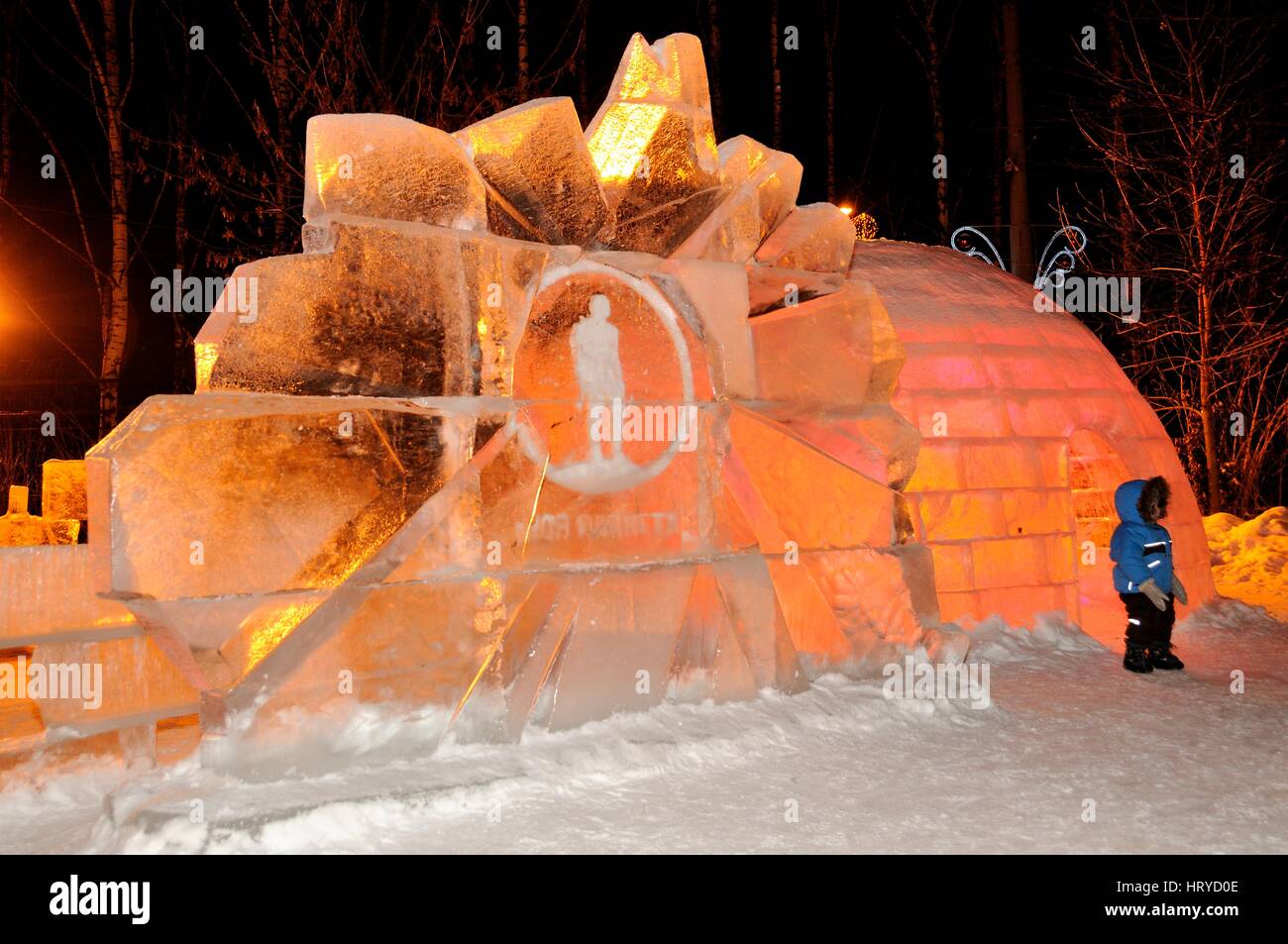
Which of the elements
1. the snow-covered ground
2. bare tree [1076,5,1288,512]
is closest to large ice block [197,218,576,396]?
the snow-covered ground

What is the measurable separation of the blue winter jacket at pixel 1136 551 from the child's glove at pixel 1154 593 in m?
0.03

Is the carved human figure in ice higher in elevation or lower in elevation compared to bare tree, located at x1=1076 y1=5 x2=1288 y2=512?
lower

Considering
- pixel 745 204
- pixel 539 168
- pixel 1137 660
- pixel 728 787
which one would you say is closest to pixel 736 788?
pixel 728 787

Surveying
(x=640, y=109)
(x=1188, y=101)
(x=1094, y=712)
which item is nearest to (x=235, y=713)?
(x=640, y=109)

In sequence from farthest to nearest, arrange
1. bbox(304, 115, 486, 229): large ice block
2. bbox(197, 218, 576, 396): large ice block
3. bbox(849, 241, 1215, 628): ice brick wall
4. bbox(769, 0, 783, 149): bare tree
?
bbox(769, 0, 783, 149): bare tree → bbox(849, 241, 1215, 628): ice brick wall → bbox(304, 115, 486, 229): large ice block → bbox(197, 218, 576, 396): large ice block

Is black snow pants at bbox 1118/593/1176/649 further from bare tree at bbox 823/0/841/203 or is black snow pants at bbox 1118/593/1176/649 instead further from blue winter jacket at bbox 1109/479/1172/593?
bare tree at bbox 823/0/841/203

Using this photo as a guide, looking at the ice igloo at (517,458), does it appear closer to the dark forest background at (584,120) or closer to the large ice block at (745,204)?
the large ice block at (745,204)

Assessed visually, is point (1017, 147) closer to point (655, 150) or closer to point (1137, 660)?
point (1137, 660)

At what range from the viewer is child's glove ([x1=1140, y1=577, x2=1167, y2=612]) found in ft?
20.8

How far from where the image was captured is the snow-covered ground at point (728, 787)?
3.46 m

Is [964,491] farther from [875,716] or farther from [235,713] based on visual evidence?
[235,713]

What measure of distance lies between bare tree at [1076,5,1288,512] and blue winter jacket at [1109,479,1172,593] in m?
7.46

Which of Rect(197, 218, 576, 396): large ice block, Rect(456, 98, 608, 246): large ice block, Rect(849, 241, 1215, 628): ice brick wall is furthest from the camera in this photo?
Rect(849, 241, 1215, 628): ice brick wall

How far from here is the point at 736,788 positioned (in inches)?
157
